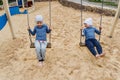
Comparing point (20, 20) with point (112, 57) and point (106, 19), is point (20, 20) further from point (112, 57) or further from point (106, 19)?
point (112, 57)

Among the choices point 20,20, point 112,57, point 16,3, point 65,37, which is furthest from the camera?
point 16,3

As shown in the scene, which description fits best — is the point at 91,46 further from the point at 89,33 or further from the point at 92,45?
the point at 89,33

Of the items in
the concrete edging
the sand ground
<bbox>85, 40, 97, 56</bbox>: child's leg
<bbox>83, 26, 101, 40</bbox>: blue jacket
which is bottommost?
the concrete edging

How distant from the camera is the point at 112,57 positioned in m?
7.44

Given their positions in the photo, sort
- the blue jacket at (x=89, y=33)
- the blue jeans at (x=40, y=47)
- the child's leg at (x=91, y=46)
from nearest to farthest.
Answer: the blue jeans at (x=40, y=47), the child's leg at (x=91, y=46), the blue jacket at (x=89, y=33)

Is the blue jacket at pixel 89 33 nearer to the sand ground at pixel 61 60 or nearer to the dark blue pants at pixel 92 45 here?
the dark blue pants at pixel 92 45

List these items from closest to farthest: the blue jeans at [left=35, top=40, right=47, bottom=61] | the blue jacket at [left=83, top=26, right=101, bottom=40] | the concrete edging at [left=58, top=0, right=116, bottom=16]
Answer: the blue jeans at [left=35, top=40, right=47, bottom=61], the blue jacket at [left=83, top=26, right=101, bottom=40], the concrete edging at [left=58, top=0, right=116, bottom=16]

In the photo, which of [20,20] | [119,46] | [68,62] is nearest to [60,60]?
[68,62]

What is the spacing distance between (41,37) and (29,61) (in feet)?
3.63

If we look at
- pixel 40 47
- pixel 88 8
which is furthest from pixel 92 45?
pixel 88 8

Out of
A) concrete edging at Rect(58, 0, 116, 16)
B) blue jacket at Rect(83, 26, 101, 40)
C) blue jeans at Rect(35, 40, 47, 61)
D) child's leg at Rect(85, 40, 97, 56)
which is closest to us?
blue jeans at Rect(35, 40, 47, 61)

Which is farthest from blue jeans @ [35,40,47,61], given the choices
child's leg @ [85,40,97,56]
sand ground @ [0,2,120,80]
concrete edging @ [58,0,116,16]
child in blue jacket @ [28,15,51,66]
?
concrete edging @ [58,0,116,16]

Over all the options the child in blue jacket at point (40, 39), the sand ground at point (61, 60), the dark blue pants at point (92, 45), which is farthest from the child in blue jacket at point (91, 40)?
the child in blue jacket at point (40, 39)

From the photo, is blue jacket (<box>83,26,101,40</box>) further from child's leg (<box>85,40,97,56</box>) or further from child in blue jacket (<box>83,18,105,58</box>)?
child's leg (<box>85,40,97,56</box>)
